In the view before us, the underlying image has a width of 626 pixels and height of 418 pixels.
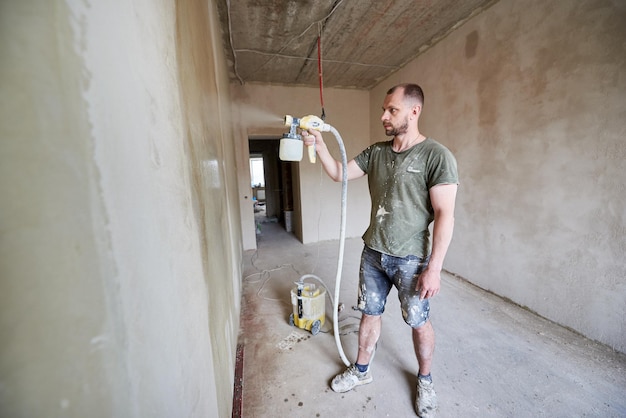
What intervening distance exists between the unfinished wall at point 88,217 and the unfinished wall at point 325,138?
131 inches

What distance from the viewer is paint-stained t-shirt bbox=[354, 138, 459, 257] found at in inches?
44.5

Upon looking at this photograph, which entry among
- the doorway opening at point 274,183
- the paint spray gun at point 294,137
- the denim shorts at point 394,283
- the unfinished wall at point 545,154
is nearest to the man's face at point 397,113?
the paint spray gun at point 294,137

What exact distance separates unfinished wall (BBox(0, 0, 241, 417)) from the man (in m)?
0.88

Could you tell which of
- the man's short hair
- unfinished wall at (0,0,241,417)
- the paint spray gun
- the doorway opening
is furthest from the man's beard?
the doorway opening

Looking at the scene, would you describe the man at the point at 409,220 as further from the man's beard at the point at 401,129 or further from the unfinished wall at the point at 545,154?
the unfinished wall at the point at 545,154

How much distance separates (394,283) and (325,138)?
10.5ft

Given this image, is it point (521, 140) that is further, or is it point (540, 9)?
point (521, 140)

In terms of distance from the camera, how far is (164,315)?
1.69 ft

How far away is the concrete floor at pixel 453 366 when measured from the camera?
4.19 feet

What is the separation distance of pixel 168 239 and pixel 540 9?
284 centimetres

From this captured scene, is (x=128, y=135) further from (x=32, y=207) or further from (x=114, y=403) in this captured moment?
(x=114, y=403)

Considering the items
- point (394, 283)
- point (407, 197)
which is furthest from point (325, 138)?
point (394, 283)

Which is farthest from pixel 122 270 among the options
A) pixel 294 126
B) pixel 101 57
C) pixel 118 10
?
pixel 294 126

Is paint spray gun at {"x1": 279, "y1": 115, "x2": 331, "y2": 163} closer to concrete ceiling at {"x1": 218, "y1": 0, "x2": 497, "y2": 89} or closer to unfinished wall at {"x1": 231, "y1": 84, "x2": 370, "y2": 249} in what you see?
concrete ceiling at {"x1": 218, "y1": 0, "x2": 497, "y2": 89}
